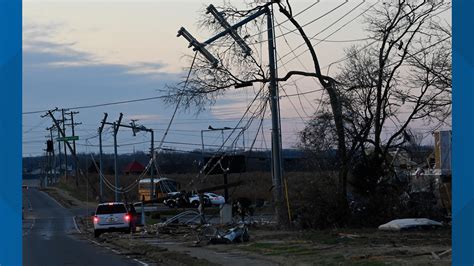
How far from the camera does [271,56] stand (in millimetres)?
33281

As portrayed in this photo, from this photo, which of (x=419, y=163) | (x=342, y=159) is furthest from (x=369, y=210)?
(x=419, y=163)

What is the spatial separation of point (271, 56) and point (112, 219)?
547 inches

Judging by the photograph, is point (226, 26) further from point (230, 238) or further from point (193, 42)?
point (230, 238)

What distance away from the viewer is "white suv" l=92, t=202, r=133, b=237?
4169cm

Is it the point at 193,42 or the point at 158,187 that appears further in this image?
the point at 158,187

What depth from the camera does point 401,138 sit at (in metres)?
36.4

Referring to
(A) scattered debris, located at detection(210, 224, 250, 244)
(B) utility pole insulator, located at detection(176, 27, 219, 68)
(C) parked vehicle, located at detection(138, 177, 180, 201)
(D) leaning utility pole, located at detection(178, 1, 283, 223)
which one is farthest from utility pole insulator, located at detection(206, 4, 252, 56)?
(C) parked vehicle, located at detection(138, 177, 180, 201)

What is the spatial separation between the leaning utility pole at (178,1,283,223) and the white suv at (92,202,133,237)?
10.9 m

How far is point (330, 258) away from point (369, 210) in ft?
49.5

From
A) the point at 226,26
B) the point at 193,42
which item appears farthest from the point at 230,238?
the point at 226,26

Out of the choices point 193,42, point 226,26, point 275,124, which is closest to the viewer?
point 275,124

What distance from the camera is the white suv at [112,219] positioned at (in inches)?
1641

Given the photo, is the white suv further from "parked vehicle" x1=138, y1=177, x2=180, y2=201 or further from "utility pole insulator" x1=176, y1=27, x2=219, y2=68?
"parked vehicle" x1=138, y1=177, x2=180, y2=201

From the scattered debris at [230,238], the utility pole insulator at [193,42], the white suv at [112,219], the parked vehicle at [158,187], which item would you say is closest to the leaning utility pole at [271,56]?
the utility pole insulator at [193,42]
